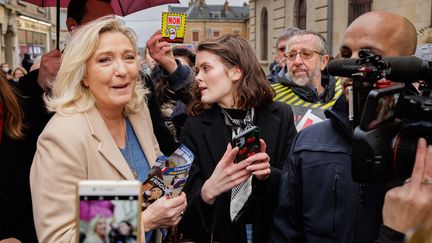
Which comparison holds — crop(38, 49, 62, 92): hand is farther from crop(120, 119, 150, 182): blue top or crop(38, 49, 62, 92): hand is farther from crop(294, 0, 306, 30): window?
crop(294, 0, 306, 30): window

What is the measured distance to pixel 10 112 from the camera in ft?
7.94

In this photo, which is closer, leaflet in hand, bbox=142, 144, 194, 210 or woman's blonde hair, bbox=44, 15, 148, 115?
leaflet in hand, bbox=142, 144, 194, 210

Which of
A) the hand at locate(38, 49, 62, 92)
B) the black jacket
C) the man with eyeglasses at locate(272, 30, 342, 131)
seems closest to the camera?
the black jacket

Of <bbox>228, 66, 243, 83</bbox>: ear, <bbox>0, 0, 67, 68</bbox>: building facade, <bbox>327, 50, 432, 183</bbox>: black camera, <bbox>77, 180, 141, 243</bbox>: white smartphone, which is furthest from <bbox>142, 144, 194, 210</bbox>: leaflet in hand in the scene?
<bbox>0, 0, 67, 68</bbox>: building facade

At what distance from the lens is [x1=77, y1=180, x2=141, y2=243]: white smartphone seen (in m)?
1.18

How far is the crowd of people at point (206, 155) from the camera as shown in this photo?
5.76 ft

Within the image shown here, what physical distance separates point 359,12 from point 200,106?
44.3 ft

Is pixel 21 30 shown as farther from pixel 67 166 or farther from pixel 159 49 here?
pixel 67 166

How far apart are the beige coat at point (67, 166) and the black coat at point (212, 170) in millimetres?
437

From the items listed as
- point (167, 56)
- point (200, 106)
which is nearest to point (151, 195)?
point (200, 106)

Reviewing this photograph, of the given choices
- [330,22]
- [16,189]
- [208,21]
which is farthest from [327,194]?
[208,21]

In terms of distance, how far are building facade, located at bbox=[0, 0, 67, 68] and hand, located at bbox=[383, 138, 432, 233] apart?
2343 centimetres

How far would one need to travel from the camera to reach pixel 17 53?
89.5 feet

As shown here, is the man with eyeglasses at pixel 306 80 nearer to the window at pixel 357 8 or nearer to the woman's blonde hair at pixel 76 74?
the woman's blonde hair at pixel 76 74
